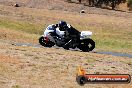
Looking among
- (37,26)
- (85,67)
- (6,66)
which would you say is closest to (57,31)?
(85,67)

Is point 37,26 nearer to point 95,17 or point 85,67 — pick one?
point 95,17

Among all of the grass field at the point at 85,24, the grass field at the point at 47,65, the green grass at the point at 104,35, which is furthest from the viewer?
the grass field at the point at 85,24

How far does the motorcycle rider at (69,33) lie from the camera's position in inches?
1056

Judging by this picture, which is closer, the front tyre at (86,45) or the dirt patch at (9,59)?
the dirt patch at (9,59)

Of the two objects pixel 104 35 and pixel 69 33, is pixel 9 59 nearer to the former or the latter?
pixel 69 33

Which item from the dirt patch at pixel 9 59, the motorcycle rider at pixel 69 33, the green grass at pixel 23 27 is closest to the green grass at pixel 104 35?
the green grass at pixel 23 27

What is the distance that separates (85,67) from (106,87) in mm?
3397

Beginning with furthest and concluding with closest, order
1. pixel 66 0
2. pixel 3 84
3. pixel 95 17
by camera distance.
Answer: pixel 66 0, pixel 95 17, pixel 3 84

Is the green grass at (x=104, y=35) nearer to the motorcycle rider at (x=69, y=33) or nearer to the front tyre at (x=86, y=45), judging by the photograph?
the front tyre at (x=86, y=45)

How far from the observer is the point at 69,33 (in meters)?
26.9

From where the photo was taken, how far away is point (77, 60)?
820 inches

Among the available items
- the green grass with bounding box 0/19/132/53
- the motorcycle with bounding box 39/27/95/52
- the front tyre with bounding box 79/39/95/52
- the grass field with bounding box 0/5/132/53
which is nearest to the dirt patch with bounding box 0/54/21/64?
the motorcycle with bounding box 39/27/95/52

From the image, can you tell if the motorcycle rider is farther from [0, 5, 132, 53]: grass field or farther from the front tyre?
[0, 5, 132, 53]: grass field

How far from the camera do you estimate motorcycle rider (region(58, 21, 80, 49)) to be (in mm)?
26812
